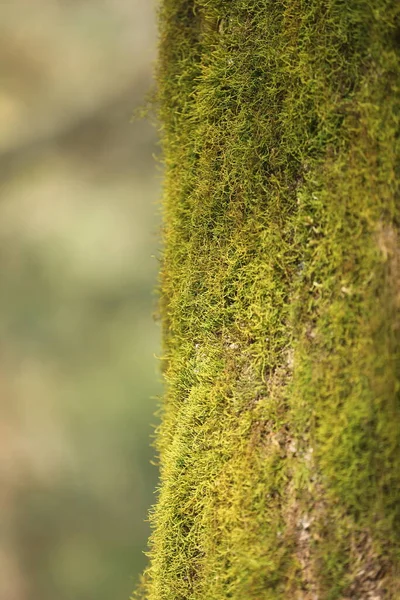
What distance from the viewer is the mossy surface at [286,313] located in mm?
728

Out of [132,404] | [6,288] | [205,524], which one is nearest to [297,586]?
[205,524]

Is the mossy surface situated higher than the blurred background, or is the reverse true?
the blurred background

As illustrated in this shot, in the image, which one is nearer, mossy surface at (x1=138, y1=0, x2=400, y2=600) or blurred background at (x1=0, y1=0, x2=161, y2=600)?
mossy surface at (x1=138, y1=0, x2=400, y2=600)

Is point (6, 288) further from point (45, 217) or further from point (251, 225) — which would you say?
point (251, 225)

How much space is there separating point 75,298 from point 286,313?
7.15 ft

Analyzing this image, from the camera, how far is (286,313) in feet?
2.82

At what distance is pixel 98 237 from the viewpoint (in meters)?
2.89

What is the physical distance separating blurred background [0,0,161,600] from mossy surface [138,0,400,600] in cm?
165

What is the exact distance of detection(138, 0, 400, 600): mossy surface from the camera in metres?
Result: 0.73

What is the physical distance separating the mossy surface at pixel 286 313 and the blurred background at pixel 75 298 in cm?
165

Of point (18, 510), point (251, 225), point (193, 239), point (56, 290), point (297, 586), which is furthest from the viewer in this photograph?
point (56, 290)

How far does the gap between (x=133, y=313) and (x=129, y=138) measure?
0.89 m

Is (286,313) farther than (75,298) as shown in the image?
No

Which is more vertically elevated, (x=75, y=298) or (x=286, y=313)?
(x=75, y=298)
